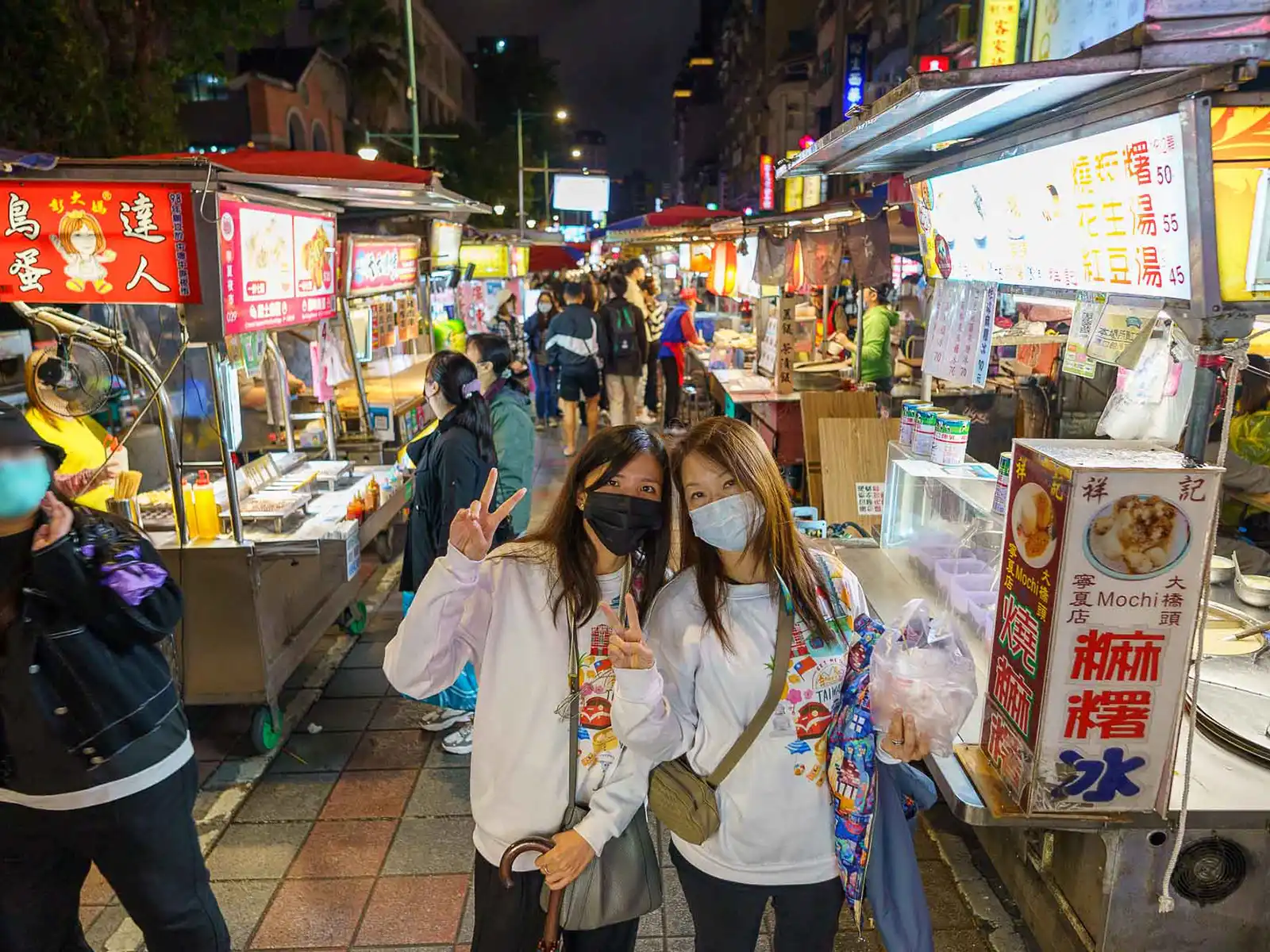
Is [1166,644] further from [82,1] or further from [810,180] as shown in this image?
[810,180]

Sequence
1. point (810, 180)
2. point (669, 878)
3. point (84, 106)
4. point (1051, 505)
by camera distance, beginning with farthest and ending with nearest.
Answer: point (810, 180), point (84, 106), point (669, 878), point (1051, 505)

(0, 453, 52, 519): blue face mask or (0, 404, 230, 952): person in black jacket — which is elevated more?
(0, 453, 52, 519): blue face mask

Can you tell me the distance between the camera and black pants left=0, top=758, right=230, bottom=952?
265 centimetres

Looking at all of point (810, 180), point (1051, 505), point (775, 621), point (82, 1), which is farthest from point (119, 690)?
point (810, 180)

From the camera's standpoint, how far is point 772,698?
7.58ft

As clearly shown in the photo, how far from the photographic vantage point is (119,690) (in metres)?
2.66

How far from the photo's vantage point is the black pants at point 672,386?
1377cm

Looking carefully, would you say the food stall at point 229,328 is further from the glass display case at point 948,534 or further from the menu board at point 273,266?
the glass display case at point 948,534

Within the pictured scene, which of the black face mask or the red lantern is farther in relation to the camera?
the red lantern

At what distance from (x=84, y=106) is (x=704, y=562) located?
1266 cm

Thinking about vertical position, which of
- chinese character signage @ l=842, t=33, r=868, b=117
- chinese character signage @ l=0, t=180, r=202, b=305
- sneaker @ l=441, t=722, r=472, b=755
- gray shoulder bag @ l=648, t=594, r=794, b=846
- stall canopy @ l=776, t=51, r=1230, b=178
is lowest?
sneaker @ l=441, t=722, r=472, b=755

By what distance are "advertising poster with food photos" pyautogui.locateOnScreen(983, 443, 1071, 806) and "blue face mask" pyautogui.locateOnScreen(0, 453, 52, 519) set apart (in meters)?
2.92

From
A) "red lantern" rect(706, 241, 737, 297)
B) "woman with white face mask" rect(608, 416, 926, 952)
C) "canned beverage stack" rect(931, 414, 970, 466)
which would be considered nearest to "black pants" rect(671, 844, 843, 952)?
"woman with white face mask" rect(608, 416, 926, 952)

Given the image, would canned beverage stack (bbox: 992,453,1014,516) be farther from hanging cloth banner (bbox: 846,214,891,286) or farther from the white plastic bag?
hanging cloth banner (bbox: 846,214,891,286)
